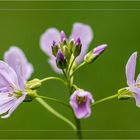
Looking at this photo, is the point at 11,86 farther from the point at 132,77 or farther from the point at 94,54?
the point at 132,77

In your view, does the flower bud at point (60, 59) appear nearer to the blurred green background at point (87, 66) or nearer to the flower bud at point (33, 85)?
the flower bud at point (33, 85)

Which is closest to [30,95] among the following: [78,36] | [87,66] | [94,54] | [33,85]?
[33,85]

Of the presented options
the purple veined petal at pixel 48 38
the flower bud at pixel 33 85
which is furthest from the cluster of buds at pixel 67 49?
the purple veined petal at pixel 48 38

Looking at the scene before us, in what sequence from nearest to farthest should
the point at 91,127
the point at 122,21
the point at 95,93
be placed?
the point at 91,127 → the point at 95,93 → the point at 122,21

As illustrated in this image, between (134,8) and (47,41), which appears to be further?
(134,8)

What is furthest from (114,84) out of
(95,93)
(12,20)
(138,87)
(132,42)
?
(138,87)

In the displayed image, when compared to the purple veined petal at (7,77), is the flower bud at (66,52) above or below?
above

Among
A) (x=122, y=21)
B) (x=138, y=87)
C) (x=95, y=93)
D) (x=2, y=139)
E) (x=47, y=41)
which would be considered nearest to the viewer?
(x=138, y=87)

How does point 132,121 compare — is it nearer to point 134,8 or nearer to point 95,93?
point 95,93

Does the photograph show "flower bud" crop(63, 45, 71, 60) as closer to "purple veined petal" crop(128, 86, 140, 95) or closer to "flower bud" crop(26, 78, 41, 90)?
"flower bud" crop(26, 78, 41, 90)
